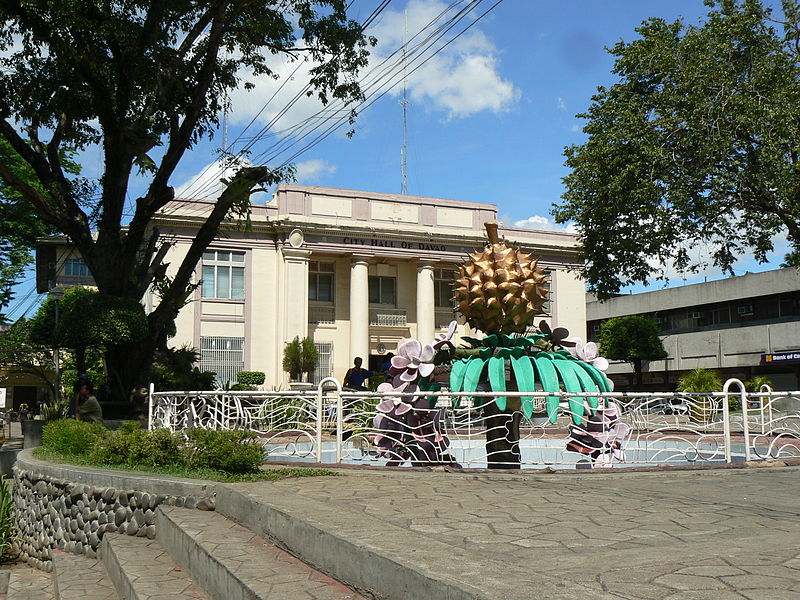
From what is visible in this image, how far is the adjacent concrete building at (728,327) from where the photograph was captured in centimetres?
3953

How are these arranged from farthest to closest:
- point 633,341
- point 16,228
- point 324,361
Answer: point 633,341 < point 324,361 < point 16,228

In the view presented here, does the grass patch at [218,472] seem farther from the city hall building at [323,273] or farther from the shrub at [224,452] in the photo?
the city hall building at [323,273]

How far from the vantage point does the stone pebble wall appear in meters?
6.86

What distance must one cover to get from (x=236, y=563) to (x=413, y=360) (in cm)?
506

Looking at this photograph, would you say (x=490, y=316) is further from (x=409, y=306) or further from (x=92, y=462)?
(x=409, y=306)

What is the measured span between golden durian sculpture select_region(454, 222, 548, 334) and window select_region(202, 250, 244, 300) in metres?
24.9

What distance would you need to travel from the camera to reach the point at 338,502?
5613 millimetres

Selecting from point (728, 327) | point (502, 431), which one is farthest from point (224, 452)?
point (728, 327)

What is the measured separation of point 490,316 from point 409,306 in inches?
1076

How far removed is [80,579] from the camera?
265 inches

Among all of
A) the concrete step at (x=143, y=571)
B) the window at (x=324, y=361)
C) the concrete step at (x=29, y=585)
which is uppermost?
the window at (x=324, y=361)

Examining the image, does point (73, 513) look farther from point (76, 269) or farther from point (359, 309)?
point (76, 269)

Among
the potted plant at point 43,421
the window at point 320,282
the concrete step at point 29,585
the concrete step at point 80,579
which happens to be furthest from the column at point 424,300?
the concrete step at point 80,579

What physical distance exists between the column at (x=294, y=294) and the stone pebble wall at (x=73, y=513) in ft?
75.1
